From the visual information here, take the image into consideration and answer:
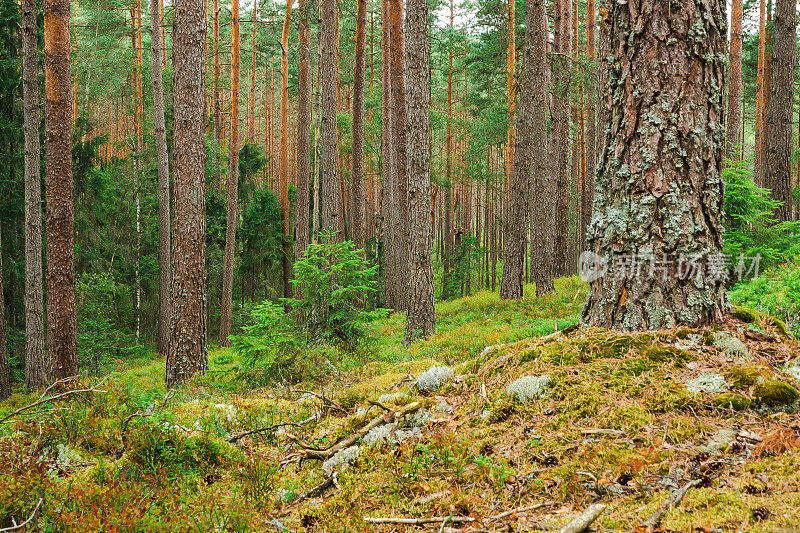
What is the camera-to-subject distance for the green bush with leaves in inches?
287

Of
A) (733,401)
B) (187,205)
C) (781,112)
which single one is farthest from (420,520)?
(781,112)

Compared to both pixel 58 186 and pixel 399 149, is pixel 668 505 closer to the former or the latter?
pixel 58 186

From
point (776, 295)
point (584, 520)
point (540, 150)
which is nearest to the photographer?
point (584, 520)

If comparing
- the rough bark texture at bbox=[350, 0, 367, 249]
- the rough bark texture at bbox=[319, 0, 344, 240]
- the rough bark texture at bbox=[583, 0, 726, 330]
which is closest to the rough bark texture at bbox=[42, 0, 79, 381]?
the rough bark texture at bbox=[319, 0, 344, 240]

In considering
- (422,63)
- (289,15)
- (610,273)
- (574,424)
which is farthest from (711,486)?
(289,15)

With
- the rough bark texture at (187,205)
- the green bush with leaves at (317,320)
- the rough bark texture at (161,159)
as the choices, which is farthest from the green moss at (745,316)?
the rough bark texture at (161,159)

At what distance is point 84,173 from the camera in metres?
15.6

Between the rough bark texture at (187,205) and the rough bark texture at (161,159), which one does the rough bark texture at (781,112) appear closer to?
the rough bark texture at (187,205)

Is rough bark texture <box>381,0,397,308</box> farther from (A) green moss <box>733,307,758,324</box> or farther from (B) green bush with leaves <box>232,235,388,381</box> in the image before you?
(A) green moss <box>733,307,758,324</box>

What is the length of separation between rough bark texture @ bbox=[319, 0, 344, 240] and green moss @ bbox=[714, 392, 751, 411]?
10.4 metres

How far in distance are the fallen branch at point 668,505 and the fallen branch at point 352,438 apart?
68.8 inches

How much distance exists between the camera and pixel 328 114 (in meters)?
12.5

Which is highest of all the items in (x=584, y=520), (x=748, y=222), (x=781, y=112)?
(x=781, y=112)

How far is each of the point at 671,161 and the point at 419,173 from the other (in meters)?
6.32
